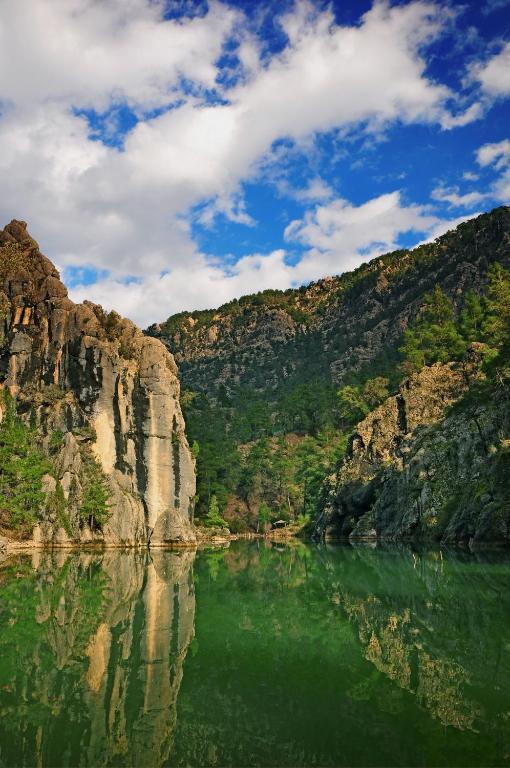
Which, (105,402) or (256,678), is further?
(105,402)

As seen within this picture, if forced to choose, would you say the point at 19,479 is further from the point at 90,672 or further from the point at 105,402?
the point at 90,672

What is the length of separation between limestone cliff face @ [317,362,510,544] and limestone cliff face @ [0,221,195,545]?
24.1m

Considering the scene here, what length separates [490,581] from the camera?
2672 cm

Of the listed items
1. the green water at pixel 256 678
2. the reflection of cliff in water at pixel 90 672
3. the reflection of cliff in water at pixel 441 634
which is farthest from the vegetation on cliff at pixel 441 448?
the reflection of cliff in water at pixel 90 672

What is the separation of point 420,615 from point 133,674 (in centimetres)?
1041

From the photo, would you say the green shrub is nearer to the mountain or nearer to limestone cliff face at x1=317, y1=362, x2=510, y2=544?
the mountain

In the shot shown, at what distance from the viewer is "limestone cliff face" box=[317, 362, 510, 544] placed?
52.1m

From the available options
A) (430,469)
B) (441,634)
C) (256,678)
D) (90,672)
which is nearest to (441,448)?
(430,469)

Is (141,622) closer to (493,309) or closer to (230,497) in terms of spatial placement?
(493,309)

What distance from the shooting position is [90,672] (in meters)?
12.5

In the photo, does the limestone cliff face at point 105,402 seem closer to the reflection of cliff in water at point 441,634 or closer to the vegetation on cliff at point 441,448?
the vegetation on cliff at point 441,448

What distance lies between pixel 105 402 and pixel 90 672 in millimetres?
57768

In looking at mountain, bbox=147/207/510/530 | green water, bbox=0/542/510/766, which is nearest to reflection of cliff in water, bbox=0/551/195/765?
green water, bbox=0/542/510/766

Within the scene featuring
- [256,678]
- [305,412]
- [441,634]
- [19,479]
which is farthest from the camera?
[305,412]
